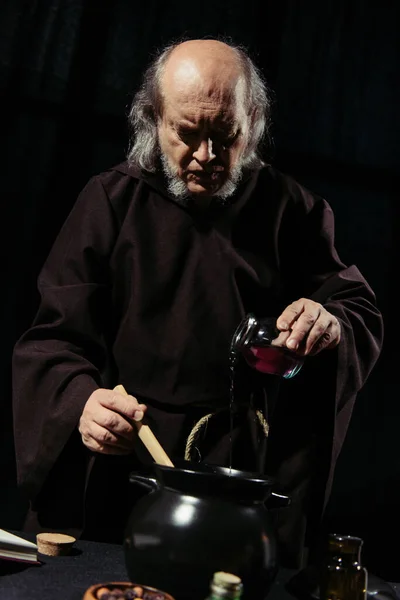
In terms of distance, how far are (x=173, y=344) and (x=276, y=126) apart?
1547 millimetres

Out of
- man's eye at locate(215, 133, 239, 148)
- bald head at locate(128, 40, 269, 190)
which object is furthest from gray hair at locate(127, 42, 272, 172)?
man's eye at locate(215, 133, 239, 148)

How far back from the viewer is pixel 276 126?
3.45m

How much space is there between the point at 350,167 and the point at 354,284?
1.35 metres

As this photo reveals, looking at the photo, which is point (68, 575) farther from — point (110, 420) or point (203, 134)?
point (203, 134)

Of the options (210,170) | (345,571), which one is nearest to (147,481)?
(345,571)

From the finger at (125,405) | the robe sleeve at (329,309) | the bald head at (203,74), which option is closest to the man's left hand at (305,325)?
the robe sleeve at (329,309)

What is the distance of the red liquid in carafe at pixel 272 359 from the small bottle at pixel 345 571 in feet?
2.04

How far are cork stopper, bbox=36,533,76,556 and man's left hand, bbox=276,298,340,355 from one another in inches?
25.3

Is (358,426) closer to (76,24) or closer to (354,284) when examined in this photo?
(354,284)

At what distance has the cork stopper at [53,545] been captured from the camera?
1545 millimetres

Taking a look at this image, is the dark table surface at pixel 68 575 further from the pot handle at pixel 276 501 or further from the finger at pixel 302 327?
the finger at pixel 302 327

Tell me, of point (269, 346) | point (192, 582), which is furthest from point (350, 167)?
point (192, 582)

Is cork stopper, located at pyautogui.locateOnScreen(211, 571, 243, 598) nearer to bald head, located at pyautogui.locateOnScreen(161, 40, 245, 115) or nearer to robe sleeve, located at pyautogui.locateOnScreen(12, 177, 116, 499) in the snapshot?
robe sleeve, located at pyautogui.locateOnScreen(12, 177, 116, 499)

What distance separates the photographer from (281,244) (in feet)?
8.00
